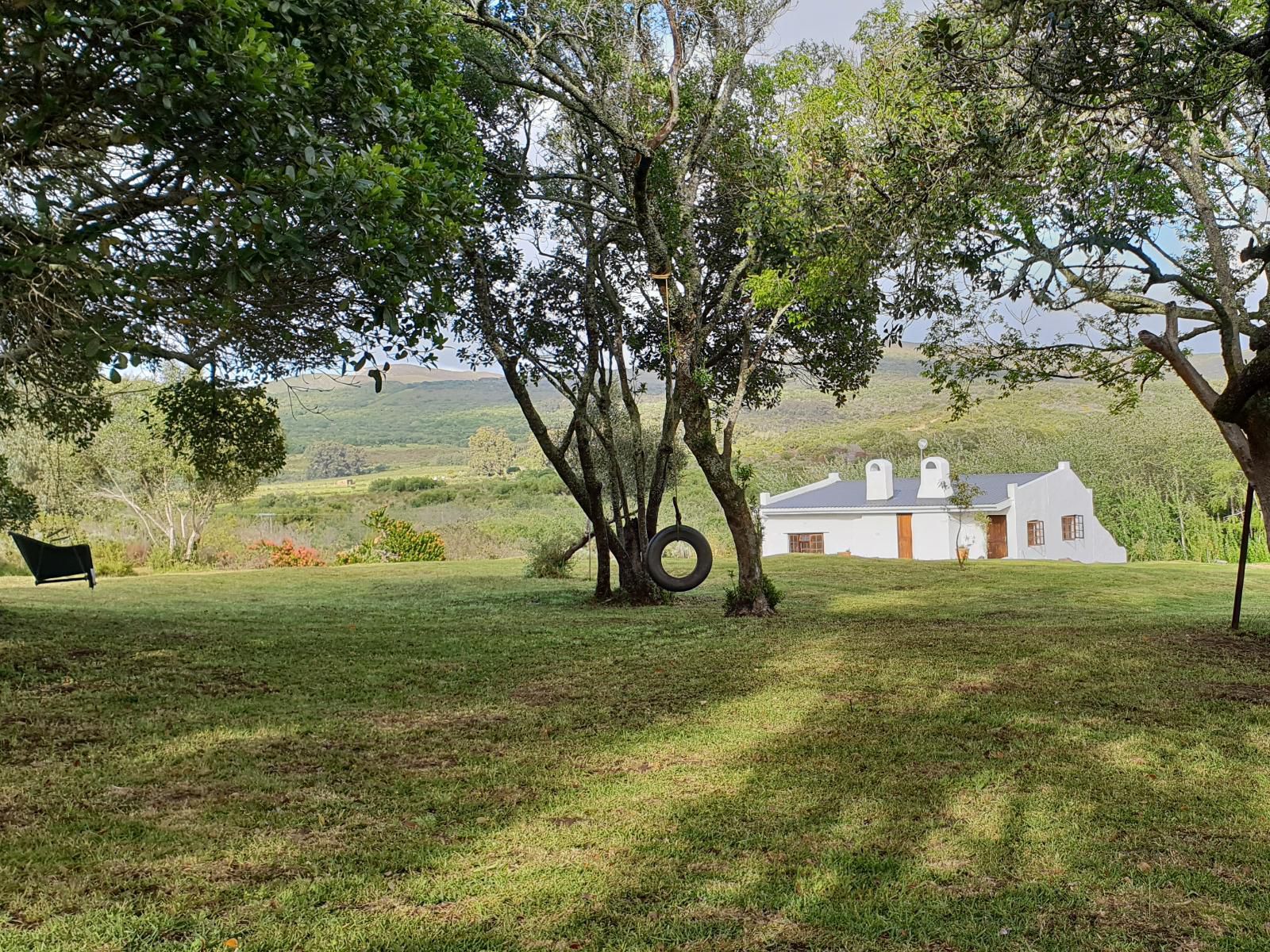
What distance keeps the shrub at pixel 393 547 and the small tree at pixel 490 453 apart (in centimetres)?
3154

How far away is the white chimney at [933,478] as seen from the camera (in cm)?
3309

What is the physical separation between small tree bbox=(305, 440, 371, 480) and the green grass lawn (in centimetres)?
5334

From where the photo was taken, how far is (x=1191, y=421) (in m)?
45.2

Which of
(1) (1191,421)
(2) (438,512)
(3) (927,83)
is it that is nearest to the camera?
(3) (927,83)

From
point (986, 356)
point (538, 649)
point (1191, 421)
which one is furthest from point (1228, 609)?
point (1191, 421)

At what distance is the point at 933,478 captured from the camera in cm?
3356

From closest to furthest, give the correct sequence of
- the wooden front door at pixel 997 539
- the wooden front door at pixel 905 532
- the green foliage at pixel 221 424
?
the green foliage at pixel 221 424 < the wooden front door at pixel 997 539 < the wooden front door at pixel 905 532

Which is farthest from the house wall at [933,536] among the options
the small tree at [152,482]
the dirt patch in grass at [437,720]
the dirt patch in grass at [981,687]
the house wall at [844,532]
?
the dirt patch in grass at [437,720]

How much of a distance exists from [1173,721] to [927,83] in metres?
5.03

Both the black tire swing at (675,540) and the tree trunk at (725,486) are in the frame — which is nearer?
the tree trunk at (725,486)

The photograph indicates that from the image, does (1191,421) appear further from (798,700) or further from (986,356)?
(798,700)

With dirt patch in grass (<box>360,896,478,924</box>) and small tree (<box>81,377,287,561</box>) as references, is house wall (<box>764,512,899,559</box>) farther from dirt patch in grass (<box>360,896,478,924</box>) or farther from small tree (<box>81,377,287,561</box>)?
dirt patch in grass (<box>360,896,478,924</box>)

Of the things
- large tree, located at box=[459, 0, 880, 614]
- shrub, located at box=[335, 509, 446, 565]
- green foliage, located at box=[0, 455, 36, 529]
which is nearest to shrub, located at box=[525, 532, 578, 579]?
shrub, located at box=[335, 509, 446, 565]

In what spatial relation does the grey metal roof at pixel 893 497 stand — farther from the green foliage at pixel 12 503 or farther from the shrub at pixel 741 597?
the green foliage at pixel 12 503
